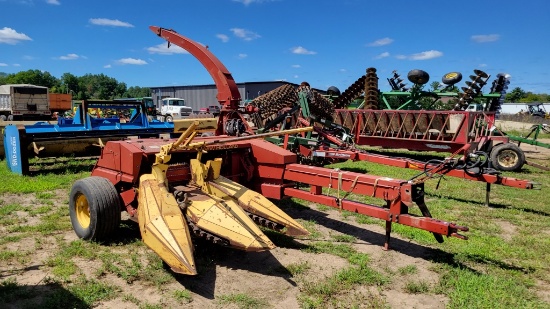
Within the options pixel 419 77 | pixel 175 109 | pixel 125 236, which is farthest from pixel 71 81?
pixel 125 236

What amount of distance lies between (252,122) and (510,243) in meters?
6.86

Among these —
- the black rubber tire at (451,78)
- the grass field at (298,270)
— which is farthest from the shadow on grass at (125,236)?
the black rubber tire at (451,78)

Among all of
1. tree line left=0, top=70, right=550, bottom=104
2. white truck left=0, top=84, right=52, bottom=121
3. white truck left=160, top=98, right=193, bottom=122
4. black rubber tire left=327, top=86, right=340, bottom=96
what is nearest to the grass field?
black rubber tire left=327, top=86, right=340, bottom=96

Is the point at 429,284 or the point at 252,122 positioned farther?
the point at 252,122

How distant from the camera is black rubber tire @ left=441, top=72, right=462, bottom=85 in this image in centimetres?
1286

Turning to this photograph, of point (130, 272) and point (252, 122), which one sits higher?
point (252, 122)

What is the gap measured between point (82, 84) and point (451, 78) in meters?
108

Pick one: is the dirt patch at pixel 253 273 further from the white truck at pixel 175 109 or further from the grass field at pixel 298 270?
the white truck at pixel 175 109

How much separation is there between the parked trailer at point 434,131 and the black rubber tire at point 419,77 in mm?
1835

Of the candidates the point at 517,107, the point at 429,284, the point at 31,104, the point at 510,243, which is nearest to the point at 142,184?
the point at 429,284

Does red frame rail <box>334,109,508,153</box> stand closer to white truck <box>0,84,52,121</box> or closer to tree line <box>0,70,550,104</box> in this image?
white truck <box>0,84,52,121</box>

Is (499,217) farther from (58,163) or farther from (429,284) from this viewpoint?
(58,163)

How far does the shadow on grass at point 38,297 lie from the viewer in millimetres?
3197

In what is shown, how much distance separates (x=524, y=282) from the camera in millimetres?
3740
